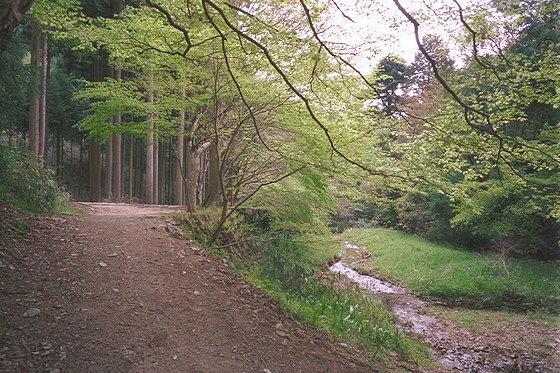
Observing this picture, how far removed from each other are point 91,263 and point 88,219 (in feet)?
6.72

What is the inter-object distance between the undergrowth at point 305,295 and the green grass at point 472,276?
→ 135 centimetres

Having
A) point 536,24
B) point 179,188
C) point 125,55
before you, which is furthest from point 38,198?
point 536,24

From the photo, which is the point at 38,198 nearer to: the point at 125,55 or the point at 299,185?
the point at 125,55

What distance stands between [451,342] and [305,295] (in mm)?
3176

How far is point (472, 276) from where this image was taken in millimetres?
10391

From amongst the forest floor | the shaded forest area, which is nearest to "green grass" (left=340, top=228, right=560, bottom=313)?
the shaded forest area

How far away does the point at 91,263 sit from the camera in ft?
13.2

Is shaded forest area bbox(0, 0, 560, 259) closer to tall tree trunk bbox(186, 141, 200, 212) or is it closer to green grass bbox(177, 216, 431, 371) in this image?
tall tree trunk bbox(186, 141, 200, 212)

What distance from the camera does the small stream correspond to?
224 inches

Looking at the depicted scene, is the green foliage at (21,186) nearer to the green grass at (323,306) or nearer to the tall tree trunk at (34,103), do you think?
the green grass at (323,306)

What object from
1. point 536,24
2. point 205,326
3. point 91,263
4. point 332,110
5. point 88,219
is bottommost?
point 205,326

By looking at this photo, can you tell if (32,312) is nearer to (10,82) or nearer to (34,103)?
(10,82)

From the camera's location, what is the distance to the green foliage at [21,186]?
514 centimetres

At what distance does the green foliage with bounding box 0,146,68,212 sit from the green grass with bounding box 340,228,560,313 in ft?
18.8
